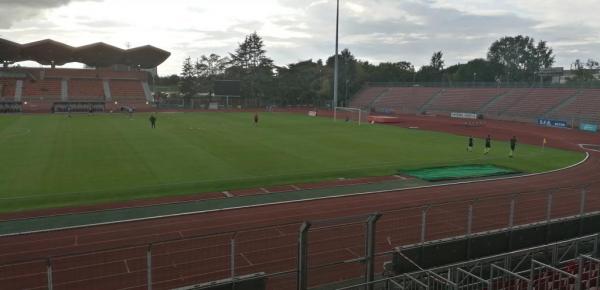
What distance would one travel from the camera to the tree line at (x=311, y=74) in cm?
11494

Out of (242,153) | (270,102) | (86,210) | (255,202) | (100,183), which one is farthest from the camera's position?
(270,102)

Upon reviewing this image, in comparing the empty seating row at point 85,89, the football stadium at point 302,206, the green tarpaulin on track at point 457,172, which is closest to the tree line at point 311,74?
the empty seating row at point 85,89

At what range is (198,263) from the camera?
13.3 metres

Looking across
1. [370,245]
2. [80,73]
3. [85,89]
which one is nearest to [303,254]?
[370,245]

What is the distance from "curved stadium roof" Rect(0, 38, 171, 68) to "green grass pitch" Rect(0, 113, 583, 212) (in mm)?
50051

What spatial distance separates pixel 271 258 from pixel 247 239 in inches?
62.1

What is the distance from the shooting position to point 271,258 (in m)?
14.2

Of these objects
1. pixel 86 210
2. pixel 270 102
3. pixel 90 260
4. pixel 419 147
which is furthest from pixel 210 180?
pixel 270 102

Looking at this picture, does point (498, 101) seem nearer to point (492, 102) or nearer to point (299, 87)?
point (492, 102)

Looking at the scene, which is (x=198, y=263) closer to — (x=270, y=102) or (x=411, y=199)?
(x=411, y=199)

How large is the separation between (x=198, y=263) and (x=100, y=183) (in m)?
12.8

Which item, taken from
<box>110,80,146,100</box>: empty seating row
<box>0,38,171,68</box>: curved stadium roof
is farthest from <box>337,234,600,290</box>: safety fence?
<box>0,38,171,68</box>: curved stadium roof

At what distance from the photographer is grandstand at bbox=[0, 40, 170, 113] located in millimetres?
90812

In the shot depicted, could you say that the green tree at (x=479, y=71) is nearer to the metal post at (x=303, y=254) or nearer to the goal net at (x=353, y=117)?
the goal net at (x=353, y=117)
